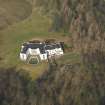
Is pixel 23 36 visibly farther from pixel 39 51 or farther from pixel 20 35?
pixel 39 51

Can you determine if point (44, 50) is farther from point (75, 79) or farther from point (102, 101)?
point (102, 101)

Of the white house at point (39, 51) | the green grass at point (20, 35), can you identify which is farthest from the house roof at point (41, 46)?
the green grass at point (20, 35)

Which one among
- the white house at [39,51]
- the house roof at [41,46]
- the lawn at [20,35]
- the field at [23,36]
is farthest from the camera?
the house roof at [41,46]

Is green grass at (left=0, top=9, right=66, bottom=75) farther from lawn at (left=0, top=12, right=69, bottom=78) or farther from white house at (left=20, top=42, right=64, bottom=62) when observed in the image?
white house at (left=20, top=42, right=64, bottom=62)

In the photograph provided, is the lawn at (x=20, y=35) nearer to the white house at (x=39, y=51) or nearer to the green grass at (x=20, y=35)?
the green grass at (x=20, y=35)

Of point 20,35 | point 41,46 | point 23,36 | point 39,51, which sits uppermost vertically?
point 20,35

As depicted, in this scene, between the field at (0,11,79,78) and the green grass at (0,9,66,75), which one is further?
the green grass at (0,9,66,75)

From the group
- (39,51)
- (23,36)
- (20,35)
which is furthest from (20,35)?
(39,51)

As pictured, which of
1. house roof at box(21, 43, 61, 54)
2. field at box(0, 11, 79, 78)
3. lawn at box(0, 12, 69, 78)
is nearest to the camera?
field at box(0, 11, 79, 78)

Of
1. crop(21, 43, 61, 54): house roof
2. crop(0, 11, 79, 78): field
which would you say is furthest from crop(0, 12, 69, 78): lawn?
crop(21, 43, 61, 54): house roof
